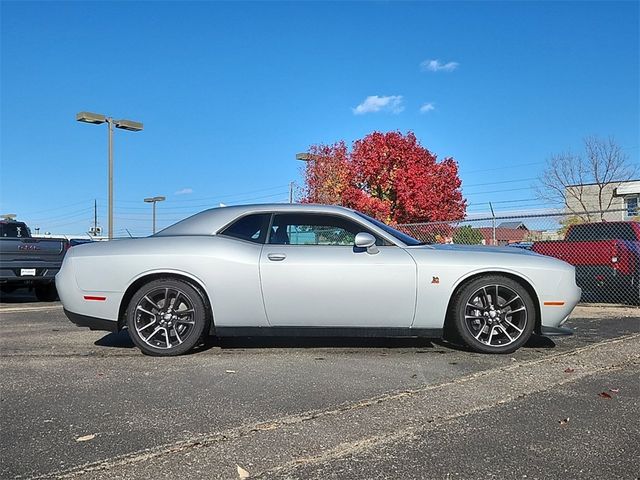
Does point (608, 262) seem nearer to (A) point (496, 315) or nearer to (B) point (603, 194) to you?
(A) point (496, 315)

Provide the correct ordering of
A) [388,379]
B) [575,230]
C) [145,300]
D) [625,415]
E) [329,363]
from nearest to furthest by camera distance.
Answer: [625,415]
[388,379]
[329,363]
[145,300]
[575,230]

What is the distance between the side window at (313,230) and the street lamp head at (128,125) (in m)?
15.3

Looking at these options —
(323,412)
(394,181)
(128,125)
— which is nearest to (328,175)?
(394,181)

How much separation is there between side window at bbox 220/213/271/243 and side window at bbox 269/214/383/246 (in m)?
0.08

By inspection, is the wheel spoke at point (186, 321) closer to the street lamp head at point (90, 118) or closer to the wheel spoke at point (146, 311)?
the wheel spoke at point (146, 311)

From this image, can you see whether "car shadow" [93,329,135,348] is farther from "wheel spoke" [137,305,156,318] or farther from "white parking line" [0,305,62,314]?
"white parking line" [0,305,62,314]

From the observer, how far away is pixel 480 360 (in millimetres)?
4535

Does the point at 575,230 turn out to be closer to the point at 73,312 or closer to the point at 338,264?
the point at 338,264

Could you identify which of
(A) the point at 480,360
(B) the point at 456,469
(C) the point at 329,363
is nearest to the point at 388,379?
(C) the point at 329,363

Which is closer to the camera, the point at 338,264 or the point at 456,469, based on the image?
the point at 456,469

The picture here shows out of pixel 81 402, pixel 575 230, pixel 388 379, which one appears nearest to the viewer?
pixel 81 402

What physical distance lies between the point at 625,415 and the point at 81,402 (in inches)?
132

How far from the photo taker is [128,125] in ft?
60.8

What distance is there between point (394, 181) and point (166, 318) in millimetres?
21471
